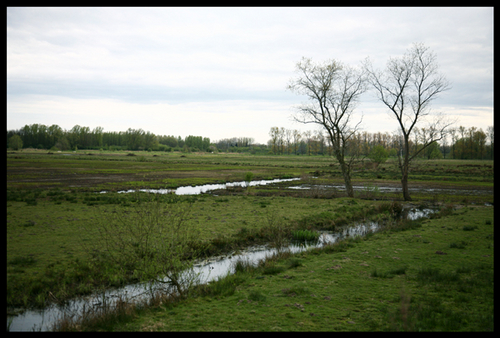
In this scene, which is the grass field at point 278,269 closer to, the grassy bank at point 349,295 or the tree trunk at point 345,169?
the grassy bank at point 349,295

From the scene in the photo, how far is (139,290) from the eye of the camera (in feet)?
34.4

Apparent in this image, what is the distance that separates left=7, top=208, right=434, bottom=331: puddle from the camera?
Answer: 834 centimetres

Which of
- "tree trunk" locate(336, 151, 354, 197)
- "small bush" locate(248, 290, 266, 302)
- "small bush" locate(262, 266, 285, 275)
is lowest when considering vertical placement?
"small bush" locate(262, 266, 285, 275)

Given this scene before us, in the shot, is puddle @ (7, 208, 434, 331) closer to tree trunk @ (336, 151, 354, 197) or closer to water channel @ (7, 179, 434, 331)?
water channel @ (7, 179, 434, 331)

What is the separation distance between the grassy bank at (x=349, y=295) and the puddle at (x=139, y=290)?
1.44m

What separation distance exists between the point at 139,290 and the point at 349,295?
728 cm

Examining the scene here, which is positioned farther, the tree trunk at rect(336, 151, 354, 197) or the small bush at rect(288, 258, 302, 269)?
the tree trunk at rect(336, 151, 354, 197)

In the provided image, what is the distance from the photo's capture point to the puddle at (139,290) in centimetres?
834

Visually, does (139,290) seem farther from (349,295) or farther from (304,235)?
(304,235)

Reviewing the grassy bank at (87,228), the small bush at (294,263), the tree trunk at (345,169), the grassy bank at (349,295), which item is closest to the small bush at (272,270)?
the grassy bank at (349,295)

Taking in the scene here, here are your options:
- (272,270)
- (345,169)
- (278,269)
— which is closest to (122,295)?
(272,270)

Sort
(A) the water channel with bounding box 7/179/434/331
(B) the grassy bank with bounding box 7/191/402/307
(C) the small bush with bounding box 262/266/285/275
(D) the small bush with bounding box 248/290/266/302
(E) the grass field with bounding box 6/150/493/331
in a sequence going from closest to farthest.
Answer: (E) the grass field with bounding box 6/150/493/331 < (A) the water channel with bounding box 7/179/434/331 < (D) the small bush with bounding box 248/290/266/302 < (B) the grassy bank with bounding box 7/191/402/307 < (C) the small bush with bounding box 262/266/285/275

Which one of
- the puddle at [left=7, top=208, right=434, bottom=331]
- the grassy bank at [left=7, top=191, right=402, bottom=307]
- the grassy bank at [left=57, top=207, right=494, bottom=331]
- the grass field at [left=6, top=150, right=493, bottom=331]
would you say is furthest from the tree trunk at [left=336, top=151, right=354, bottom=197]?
the grassy bank at [left=57, top=207, right=494, bottom=331]

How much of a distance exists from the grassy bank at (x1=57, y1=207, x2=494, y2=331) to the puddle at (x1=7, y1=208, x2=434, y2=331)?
1441 mm
